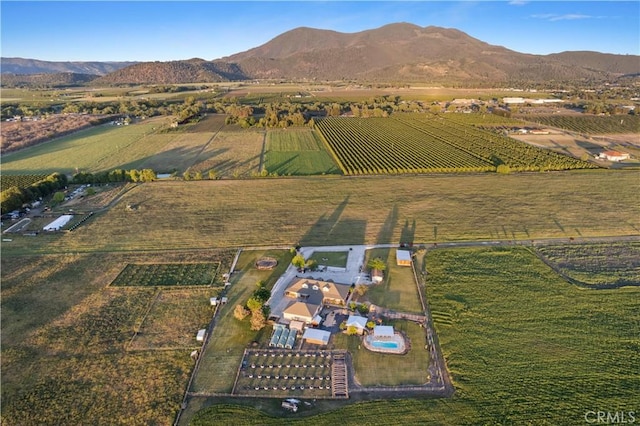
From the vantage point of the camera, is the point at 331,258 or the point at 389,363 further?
the point at 331,258

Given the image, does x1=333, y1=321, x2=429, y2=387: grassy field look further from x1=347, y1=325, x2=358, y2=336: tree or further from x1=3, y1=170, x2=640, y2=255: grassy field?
x1=3, y1=170, x2=640, y2=255: grassy field

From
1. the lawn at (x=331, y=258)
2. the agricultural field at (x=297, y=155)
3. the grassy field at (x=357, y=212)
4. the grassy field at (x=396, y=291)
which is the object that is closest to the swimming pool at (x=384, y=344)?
the grassy field at (x=396, y=291)

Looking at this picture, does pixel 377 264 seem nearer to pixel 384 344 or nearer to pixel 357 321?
pixel 357 321

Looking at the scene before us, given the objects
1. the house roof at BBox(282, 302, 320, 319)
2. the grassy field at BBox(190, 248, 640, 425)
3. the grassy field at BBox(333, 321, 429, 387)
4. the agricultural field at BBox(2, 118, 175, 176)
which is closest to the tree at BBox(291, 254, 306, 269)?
the house roof at BBox(282, 302, 320, 319)

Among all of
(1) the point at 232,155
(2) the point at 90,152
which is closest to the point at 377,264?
(1) the point at 232,155

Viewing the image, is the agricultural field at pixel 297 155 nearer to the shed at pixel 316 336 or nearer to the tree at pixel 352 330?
the tree at pixel 352 330

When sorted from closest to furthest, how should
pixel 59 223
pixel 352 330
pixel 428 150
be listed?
pixel 352 330, pixel 59 223, pixel 428 150
